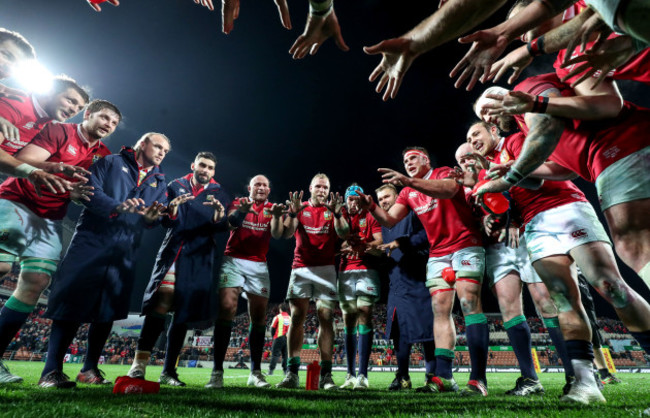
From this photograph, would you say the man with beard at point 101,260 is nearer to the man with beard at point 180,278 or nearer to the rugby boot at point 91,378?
the rugby boot at point 91,378

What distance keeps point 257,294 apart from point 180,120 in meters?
23.2

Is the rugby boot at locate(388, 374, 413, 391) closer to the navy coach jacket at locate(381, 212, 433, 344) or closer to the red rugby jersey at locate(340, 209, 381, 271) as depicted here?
the navy coach jacket at locate(381, 212, 433, 344)

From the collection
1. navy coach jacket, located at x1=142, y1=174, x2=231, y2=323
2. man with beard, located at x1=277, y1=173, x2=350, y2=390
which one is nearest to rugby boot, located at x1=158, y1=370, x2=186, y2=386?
navy coach jacket, located at x1=142, y1=174, x2=231, y2=323

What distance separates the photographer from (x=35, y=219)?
3.37 metres

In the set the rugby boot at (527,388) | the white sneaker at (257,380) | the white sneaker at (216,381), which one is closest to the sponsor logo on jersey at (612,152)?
the rugby boot at (527,388)

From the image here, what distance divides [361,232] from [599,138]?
3.99 meters

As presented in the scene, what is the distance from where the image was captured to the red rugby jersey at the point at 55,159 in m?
3.36

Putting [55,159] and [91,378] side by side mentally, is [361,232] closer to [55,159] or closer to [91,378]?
[91,378]

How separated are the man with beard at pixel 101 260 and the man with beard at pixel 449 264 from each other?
9.95 ft

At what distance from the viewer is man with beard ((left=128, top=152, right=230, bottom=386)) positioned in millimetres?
3768

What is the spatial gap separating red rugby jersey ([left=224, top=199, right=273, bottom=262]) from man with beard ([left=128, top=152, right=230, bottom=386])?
0.35 meters

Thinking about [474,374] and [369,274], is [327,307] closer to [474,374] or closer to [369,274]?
[369,274]

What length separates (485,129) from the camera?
402cm

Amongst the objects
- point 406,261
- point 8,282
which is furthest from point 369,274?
point 8,282
